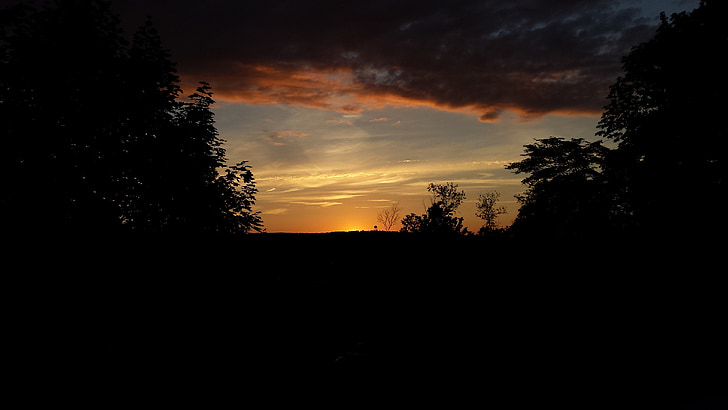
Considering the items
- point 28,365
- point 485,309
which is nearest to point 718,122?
point 485,309

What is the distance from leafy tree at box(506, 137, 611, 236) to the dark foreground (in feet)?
71.5

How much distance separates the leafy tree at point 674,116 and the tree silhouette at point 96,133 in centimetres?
2364

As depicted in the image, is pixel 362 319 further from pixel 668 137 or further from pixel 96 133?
pixel 668 137

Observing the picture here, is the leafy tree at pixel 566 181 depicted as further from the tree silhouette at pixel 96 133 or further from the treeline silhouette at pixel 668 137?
the tree silhouette at pixel 96 133

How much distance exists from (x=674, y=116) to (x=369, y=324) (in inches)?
937

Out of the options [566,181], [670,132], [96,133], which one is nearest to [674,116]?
[670,132]

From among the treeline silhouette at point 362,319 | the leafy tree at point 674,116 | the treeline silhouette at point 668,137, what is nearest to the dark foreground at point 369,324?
the treeline silhouette at point 362,319

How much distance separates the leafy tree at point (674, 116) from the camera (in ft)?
67.1

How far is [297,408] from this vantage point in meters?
4.74

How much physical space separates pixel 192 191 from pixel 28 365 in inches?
541

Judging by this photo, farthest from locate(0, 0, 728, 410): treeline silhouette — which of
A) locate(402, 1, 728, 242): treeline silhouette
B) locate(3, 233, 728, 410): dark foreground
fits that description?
locate(402, 1, 728, 242): treeline silhouette

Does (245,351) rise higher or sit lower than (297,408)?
higher

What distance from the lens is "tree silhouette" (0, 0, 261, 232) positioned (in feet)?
51.4

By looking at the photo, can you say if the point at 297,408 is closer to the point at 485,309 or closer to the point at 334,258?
the point at 485,309
